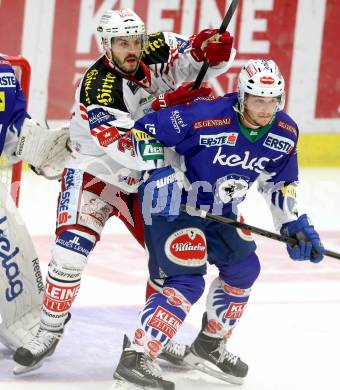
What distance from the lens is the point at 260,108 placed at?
5.02m

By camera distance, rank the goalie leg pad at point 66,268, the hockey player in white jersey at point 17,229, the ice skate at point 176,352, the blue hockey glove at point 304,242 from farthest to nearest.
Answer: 1. the ice skate at point 176,352
2. the hockey player in white jersey at point 17,229
3. the goalie leg pad at point 66,268
4. the blue hockey glove at point 304,242

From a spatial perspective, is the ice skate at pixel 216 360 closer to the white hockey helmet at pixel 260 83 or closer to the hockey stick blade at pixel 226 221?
the hockey stick blade at pixel 226 221

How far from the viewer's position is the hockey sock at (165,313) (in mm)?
5012

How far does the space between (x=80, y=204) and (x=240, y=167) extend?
2.14 ft

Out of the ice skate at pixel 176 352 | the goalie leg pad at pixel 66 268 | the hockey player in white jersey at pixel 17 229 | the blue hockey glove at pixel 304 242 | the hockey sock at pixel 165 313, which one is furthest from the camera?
the ice skate at pixel 176 352

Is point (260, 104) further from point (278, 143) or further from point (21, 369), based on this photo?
point (21, 369)

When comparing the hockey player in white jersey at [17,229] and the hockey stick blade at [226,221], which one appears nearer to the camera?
the hockey stick blade at [226,221]

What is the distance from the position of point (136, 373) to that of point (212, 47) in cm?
141

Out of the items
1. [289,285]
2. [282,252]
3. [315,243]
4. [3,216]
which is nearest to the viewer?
[315,243]

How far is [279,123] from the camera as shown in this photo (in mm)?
5145

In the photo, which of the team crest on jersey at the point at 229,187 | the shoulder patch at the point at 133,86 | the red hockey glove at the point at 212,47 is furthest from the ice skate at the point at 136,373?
the red hockey glove at the point at 212,47

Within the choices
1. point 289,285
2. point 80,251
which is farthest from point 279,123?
point 289,285

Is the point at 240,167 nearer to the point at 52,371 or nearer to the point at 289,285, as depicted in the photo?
the point at 52,371

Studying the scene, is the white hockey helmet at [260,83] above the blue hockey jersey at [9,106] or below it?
above
